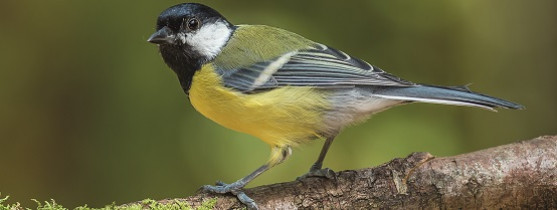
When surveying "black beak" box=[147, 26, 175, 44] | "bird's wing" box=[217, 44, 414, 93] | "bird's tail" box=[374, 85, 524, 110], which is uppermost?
"black beak" box=[147, 26, 175, 44]

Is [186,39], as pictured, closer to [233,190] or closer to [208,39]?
[208,39]

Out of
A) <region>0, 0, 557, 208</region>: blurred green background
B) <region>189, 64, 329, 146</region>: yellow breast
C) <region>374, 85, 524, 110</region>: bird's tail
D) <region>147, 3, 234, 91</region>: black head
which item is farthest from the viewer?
<region>0, 0, 557, 208</region>: blurred green background

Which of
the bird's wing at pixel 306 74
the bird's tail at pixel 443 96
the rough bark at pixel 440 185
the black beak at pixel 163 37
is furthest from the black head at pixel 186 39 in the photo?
the bird's tail at pixel 443 96

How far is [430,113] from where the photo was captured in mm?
4016

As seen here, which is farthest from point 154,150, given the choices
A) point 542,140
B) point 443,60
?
point 542,140

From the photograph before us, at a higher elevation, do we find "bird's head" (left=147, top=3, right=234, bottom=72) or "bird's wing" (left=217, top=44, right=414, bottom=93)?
"bird's head" (left=147, top=3, right=234, bottom=72)

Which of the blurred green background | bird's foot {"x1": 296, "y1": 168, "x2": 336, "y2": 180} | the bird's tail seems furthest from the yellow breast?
the blurred green background

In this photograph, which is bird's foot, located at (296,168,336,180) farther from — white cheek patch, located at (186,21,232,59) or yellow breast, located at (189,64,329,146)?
white cheek patch, located at (186,21,232,59)

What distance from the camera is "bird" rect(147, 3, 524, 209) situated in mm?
2383

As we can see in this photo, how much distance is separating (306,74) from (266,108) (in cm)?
22

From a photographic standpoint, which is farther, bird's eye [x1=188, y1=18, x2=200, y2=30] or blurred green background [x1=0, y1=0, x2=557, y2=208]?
blurred green background [x1=0, y1=0, x2=557, y2=208]

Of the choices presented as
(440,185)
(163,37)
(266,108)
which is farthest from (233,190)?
(440,185)

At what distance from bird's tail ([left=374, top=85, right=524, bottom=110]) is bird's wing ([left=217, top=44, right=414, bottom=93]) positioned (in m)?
0.04

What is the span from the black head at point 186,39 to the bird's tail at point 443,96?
613mm
